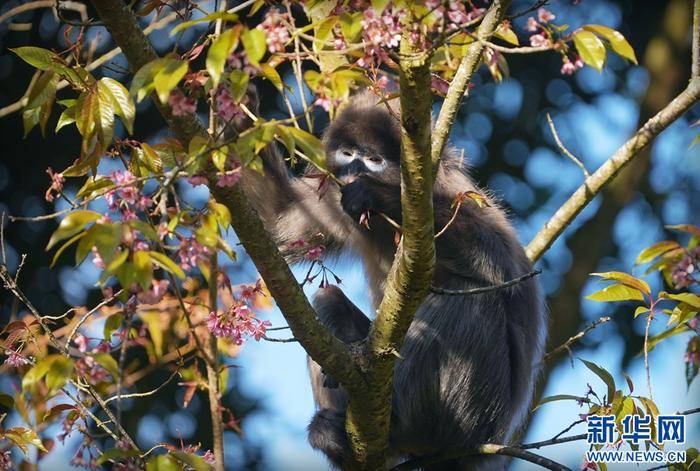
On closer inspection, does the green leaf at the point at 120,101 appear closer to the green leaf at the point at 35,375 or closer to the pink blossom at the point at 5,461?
the green leaf at the point at 35,375

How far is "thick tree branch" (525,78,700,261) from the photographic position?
3697 mm

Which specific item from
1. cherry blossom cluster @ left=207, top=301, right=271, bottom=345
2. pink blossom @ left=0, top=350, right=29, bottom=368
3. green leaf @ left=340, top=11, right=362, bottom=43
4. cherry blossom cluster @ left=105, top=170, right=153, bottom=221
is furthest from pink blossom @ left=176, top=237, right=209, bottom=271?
pink blossom @ left=0, top=350, right=29, bottom=368

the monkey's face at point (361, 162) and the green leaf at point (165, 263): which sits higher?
the monkey's face at point (361, 162)

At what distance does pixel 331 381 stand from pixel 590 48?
2.28 metres

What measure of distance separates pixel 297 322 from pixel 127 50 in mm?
1163

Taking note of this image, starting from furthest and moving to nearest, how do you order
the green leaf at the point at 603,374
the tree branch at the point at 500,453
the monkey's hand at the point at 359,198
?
1. the monkey's hand at the point at 359,198
2. the tree branch at the point at 500,453
3. the green leaf at the point at 603,374

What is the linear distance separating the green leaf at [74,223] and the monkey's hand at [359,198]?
206cm

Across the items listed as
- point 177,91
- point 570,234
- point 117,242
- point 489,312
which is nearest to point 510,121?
point 570,234

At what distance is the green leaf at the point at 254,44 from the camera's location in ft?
7.22

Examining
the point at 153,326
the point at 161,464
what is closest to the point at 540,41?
the point at 161,464

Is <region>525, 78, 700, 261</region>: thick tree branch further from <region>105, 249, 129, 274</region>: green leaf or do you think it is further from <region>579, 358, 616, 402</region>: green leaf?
<region>105, 249, 129, 274</region>: green leaf

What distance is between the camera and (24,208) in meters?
8.07

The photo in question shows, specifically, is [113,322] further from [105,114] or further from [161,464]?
[105,114]

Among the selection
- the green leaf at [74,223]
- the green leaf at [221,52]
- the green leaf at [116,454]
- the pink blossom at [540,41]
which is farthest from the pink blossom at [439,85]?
the green leaf at [116,454]
